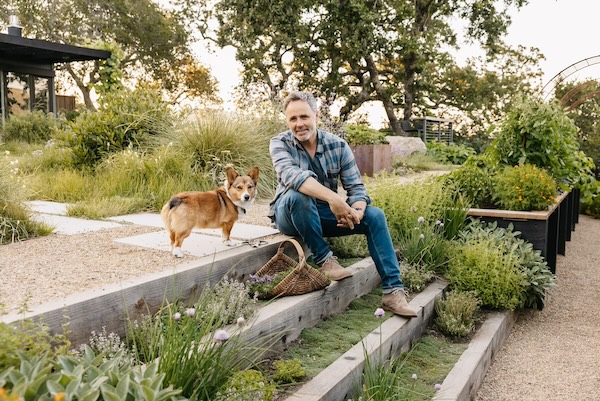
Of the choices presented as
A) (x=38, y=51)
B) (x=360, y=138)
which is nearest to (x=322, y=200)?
(x=360, y=138)

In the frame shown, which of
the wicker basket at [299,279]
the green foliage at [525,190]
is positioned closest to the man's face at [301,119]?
the wicker basket at [299,279]

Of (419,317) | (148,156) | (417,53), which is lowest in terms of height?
(419,317)

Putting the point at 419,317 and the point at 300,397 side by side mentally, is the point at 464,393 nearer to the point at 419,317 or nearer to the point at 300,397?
the point at 419,317

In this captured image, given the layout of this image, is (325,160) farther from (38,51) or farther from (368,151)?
(38,51)

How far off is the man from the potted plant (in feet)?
16.3

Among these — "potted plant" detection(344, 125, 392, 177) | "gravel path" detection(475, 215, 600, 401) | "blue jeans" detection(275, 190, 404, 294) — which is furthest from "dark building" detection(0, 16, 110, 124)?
"gravel path" detection(475, 215, 600, 401)

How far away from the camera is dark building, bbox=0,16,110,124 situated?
13.3 m

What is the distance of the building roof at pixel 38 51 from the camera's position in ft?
41.6

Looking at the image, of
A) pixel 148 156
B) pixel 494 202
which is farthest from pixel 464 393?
pixel 148 156

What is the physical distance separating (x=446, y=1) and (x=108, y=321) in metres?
17.0

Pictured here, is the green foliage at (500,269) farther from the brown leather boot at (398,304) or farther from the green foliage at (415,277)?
the brown leather boot at (398,304)

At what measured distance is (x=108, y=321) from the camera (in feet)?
7.00

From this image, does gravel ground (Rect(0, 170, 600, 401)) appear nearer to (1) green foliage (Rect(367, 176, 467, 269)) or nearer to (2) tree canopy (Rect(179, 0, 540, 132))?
(1) green foliage (Rect(367, 176, 467, 269))

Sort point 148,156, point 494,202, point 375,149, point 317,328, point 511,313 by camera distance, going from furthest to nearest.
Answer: point 375,149
point 148,156
point 494,202
point 511,313
point 317,328
